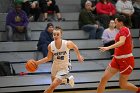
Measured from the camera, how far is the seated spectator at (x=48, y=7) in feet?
35.0

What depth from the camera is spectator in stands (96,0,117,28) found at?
1069 cm

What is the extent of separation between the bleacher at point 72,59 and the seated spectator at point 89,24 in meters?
0.21

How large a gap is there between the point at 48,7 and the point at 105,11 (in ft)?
5.76

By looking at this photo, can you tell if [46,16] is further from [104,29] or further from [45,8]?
[104,29]

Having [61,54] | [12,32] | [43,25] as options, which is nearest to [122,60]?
[61,54]

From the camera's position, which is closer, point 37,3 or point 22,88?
point 22,88

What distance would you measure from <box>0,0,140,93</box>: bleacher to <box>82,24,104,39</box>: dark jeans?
0.17 m

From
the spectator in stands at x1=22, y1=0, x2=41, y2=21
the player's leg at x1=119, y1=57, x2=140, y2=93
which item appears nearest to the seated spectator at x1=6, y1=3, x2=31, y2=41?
the spectator in stands at x1=22, y1=0, x2=41, y2=21

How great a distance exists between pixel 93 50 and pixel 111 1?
2691 mm

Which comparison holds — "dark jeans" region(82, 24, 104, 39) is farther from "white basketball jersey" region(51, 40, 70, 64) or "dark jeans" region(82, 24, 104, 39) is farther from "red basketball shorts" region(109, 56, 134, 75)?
"white basketball jersey" region(51, 40, 70, 64)

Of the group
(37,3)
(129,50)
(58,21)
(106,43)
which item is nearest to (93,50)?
(106,43)

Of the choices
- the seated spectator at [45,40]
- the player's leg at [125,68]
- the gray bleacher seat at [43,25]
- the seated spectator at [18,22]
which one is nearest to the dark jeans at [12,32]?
the seated spectator at [18,22]

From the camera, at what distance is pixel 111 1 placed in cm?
1198

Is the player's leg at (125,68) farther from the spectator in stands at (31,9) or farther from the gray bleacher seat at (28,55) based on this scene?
the spectator in stands at (31,9)
